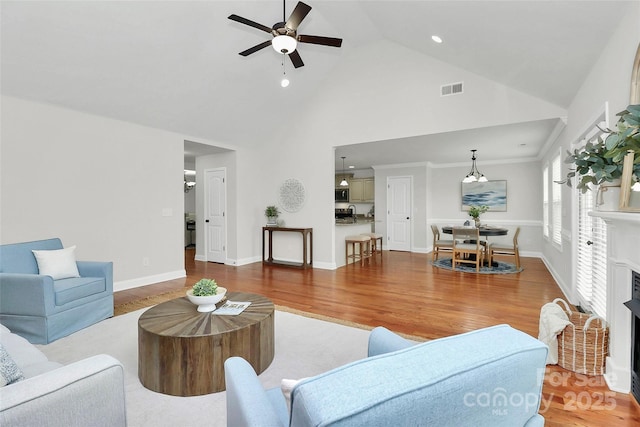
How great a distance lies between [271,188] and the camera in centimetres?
689

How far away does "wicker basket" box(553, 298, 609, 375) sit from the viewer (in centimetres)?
224

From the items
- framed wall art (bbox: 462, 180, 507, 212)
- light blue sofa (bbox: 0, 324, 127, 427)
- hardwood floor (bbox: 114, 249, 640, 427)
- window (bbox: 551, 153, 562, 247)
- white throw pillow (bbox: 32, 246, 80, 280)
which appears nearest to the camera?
light blue sofa (bbox: 0, 324, 127, 427)

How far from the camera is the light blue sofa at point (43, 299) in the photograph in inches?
110

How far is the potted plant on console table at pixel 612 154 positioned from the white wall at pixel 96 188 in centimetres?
532

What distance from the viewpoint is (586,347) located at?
227 centimetres

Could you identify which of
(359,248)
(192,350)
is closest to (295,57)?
(192,350)

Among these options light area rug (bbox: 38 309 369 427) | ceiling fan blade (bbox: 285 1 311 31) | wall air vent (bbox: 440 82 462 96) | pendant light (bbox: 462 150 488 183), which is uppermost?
wall air vent (bbox: 440 82 462 96)

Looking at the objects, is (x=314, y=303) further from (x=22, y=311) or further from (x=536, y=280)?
(x=536, y=280)

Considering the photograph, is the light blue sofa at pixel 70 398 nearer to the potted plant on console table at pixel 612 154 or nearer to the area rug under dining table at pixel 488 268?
the potted plant on console table at pixel 612 154

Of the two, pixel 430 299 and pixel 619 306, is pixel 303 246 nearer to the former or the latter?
pixel 430 299

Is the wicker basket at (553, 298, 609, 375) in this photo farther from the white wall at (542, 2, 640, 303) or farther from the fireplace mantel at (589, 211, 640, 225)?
the white wall at (542, 2, 640, 303)

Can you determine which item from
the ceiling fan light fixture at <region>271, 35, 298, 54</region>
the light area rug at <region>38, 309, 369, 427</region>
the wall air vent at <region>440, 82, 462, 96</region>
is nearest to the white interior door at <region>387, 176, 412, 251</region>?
the wall air vent at <region>440, 82, 462, 96</region>

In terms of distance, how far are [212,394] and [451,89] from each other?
4.90 m

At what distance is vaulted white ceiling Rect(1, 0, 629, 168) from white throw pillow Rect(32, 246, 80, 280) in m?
1.98
